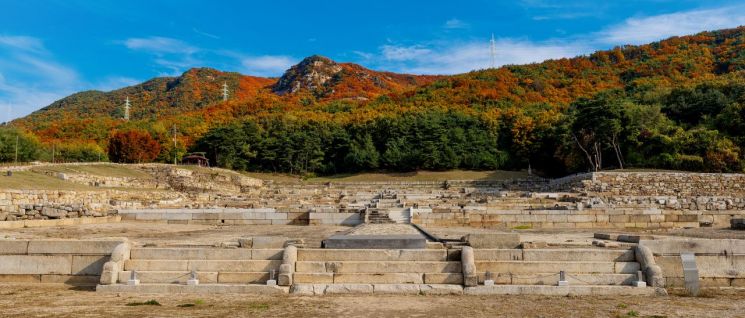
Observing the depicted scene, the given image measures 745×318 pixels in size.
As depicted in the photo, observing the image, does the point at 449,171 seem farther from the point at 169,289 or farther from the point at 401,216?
the point at 169,289

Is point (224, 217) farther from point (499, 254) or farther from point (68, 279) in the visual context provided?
point (499, 254)

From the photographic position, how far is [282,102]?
87312mm

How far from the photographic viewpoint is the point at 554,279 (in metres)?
8.00

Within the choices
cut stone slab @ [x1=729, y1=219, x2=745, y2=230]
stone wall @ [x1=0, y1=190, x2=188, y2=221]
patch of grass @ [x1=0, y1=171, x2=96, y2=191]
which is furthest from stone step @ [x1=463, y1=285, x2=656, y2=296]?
patch of grass @ [x1=0, y1=171, x2=96, y2=191]

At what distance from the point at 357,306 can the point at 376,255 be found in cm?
167

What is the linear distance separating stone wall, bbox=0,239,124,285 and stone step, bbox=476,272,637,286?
20.4ft

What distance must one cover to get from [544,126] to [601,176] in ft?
70.4

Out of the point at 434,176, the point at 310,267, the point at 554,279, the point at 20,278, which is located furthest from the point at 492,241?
the point at 434,176

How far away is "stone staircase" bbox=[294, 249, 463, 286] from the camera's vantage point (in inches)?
313

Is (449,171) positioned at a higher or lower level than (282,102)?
lower

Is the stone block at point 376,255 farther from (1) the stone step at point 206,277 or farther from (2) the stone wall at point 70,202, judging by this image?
(2) the stone wall at point 70,202

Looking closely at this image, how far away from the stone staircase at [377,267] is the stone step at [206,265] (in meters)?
0.54

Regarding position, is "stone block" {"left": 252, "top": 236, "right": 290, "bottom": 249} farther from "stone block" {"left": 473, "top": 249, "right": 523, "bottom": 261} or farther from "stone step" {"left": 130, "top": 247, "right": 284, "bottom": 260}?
"stone block" {"left": 473, "top": 249, "right": 523, "bottom": 261}

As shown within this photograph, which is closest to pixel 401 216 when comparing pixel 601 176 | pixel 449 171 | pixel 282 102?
pixel 601 176
